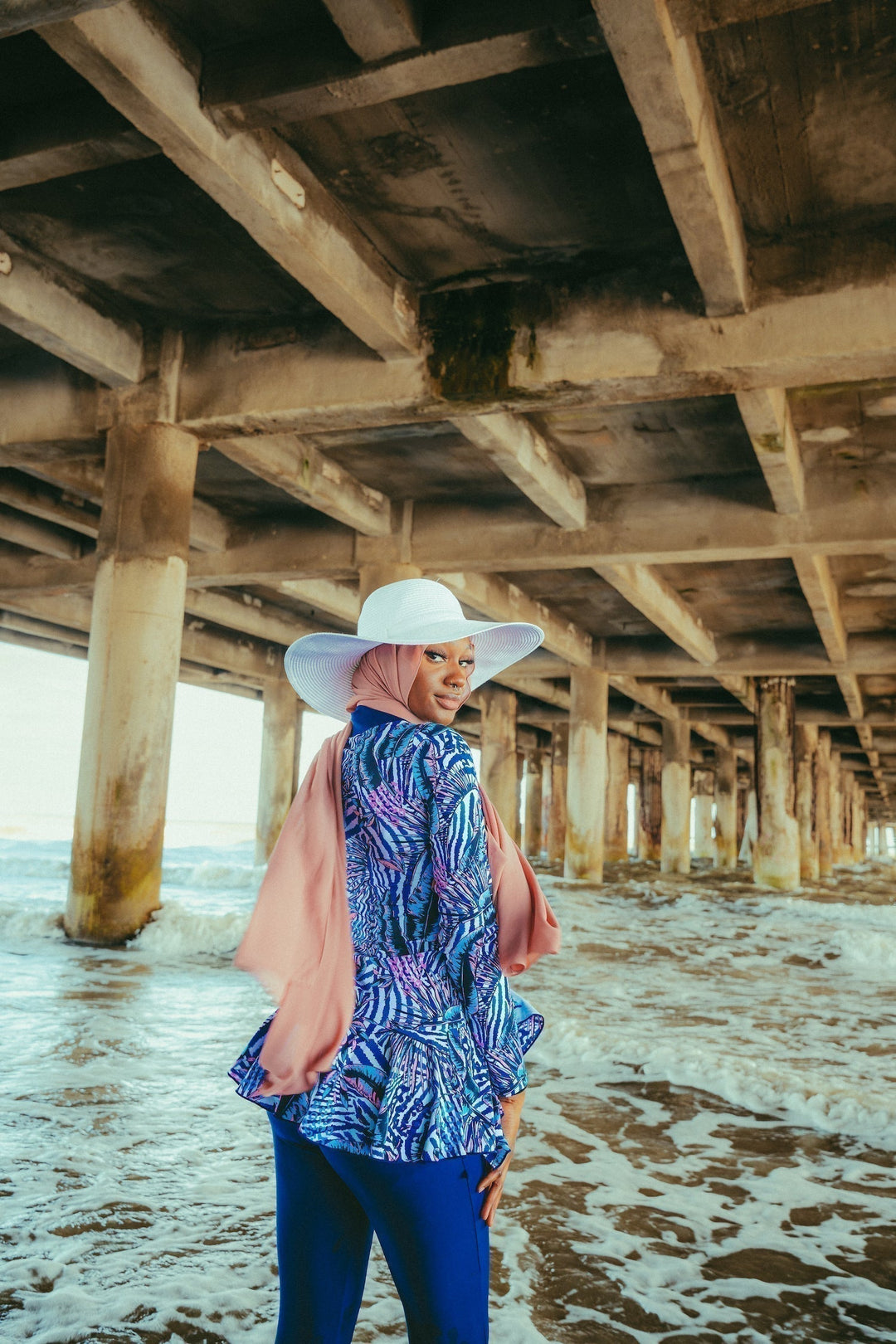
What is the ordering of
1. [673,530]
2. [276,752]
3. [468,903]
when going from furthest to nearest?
[276,752], [673,530], [468,903]

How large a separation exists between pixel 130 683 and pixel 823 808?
88.1 ft

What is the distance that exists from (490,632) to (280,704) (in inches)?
796

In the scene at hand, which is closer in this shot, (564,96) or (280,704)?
(564,96)

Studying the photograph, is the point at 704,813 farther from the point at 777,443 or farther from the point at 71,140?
the point at 71,140

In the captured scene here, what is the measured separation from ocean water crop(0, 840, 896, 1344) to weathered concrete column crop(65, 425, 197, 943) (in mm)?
582

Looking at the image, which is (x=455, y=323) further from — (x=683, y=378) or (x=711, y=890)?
(x=711, y=890)

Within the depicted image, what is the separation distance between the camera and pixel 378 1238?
157cm

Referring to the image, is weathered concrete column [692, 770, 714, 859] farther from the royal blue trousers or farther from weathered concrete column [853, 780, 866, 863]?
the royal blue trousers

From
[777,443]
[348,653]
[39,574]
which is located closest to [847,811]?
[39,574]

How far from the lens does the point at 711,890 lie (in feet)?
64.3

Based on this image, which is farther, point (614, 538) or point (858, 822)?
point (858, 822)

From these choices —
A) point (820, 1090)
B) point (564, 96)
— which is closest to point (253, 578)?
point (564, 96)

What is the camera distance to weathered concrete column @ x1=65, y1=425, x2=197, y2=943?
25.8ft

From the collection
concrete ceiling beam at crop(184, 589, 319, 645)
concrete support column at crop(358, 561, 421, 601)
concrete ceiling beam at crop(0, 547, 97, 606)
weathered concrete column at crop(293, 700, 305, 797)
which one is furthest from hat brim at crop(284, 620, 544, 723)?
weathered concrete column at crop(293, 700, 305, 797)
